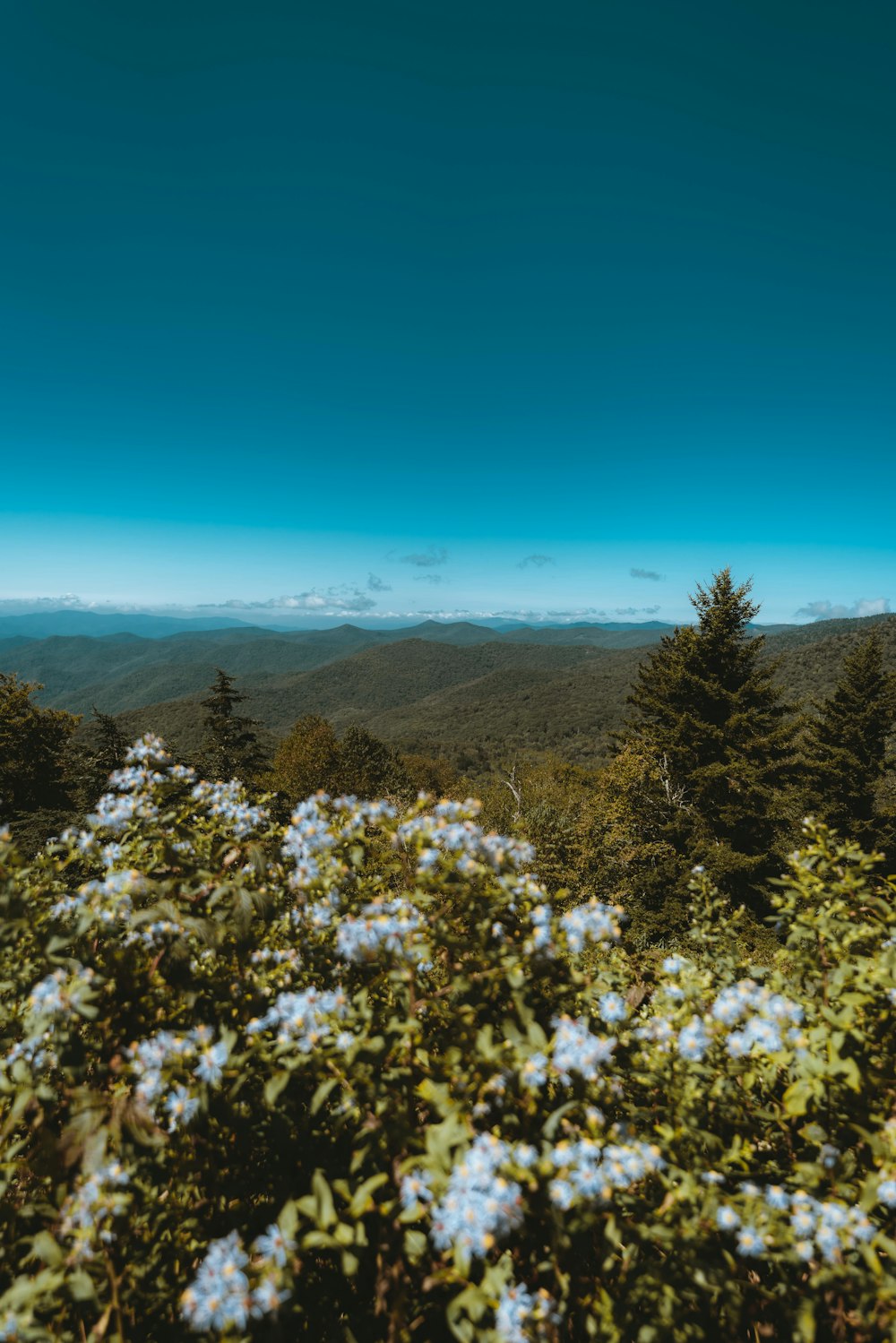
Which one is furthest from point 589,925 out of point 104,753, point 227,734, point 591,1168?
point 227,734

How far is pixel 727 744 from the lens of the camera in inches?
657

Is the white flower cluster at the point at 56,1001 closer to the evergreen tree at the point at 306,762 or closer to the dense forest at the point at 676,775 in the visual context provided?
the dense forest at the point at 676,775

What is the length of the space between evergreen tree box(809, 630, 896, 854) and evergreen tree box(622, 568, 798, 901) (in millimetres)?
2751

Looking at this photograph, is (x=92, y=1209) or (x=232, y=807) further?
(x=232, y=807)

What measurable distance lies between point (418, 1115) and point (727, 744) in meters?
16.9

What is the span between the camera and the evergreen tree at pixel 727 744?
16.1 meters

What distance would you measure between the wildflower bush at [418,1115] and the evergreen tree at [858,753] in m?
21.0

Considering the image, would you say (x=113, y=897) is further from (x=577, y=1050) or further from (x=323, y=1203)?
(x=577, y=1050)

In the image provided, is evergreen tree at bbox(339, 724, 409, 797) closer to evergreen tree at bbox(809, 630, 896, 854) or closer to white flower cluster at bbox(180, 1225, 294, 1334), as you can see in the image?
evergreen tree at bbox(809, 630, 896, 854)

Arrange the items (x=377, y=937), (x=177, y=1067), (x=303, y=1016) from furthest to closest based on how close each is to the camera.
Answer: (x=377, y=937) → (x=303, y=1016) → (x=177, y=1067)

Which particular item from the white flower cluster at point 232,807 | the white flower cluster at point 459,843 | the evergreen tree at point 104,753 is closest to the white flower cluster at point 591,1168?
the white flower cluster at point 459,843

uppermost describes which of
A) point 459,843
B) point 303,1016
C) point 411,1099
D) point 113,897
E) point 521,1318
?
point 459,843

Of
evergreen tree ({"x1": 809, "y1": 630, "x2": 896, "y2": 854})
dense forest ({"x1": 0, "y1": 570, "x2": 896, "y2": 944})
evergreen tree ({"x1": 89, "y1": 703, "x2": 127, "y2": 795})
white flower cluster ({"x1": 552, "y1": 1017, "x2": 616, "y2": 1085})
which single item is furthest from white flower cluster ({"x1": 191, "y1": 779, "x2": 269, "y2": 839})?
evergreen tree ({"x1": 809, "y1": 630, "x2": 896, "y2": 854})

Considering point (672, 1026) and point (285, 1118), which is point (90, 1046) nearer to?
point (285, 1118)
